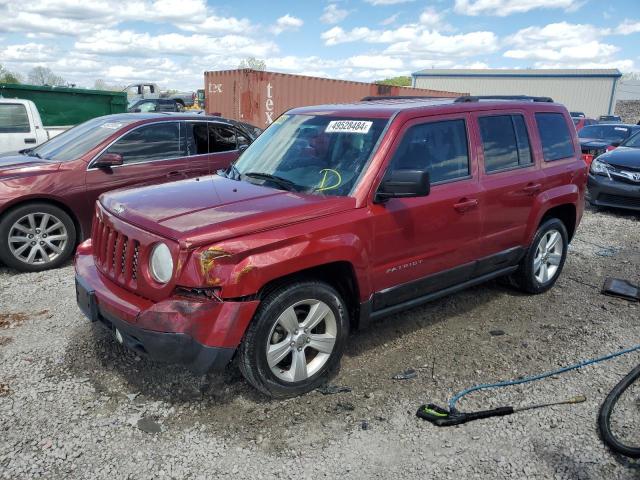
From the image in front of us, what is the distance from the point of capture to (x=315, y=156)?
11.9ft

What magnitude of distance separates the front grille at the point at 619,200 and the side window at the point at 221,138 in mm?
6596

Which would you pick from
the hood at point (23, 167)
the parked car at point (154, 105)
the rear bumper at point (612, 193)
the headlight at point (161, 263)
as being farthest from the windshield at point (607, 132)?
the parked car at point (154, 105)

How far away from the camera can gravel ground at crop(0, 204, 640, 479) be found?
105 inches

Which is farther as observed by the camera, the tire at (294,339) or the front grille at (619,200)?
the front grille at (619,200)

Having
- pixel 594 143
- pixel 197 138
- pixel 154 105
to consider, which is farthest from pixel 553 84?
pixel 197 138

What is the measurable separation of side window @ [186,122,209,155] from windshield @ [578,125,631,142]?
11.2 m

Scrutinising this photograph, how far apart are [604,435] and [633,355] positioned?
4.25 feet

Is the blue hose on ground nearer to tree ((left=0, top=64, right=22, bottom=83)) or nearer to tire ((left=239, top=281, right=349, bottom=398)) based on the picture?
tire ((left=239, top=281, right=349, bottom=398))

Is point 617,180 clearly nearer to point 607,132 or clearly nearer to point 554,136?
point 554,136

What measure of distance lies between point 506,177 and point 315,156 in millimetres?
1648

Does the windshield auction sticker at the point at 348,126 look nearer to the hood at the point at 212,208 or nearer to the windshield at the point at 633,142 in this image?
the hood at the point at 212,208

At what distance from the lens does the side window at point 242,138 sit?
6815mm

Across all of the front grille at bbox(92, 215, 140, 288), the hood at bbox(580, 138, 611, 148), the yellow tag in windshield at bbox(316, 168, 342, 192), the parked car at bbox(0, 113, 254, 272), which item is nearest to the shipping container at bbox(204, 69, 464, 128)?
the hood at bbox(580, 138, 611, 148)

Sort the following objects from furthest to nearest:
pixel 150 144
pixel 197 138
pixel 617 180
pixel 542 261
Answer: pixel 617 180 → pixel 197 138 → pixel 150 144 → pixel 542 261
